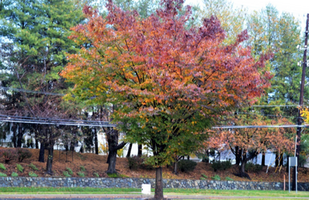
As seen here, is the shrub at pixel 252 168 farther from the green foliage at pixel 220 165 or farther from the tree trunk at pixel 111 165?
the tree trunk at pixel 111 165

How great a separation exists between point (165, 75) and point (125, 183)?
15117 millimetres

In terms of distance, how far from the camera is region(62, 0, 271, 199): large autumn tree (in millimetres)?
14000

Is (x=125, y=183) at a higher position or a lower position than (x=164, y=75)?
lower

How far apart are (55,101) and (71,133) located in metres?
2.61

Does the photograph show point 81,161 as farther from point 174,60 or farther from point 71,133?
point 174,60

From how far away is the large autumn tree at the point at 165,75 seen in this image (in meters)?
14.0

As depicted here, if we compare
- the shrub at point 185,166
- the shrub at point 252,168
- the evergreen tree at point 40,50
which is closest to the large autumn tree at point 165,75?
the evergreen tree at point 40,50

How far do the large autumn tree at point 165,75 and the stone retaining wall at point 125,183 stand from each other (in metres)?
9.61

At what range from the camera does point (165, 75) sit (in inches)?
530

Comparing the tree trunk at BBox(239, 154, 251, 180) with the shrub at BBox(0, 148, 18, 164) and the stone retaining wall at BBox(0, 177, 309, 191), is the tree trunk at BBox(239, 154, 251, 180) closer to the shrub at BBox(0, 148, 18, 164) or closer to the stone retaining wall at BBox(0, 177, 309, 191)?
the stone retaining wall at BBox(0, 177, 309, 191)

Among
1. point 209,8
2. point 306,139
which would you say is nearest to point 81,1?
point 209,8

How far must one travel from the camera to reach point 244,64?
14.6 metres

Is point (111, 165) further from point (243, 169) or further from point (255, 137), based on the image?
point (243, 169)

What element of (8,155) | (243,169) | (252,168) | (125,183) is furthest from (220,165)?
(8,155)
